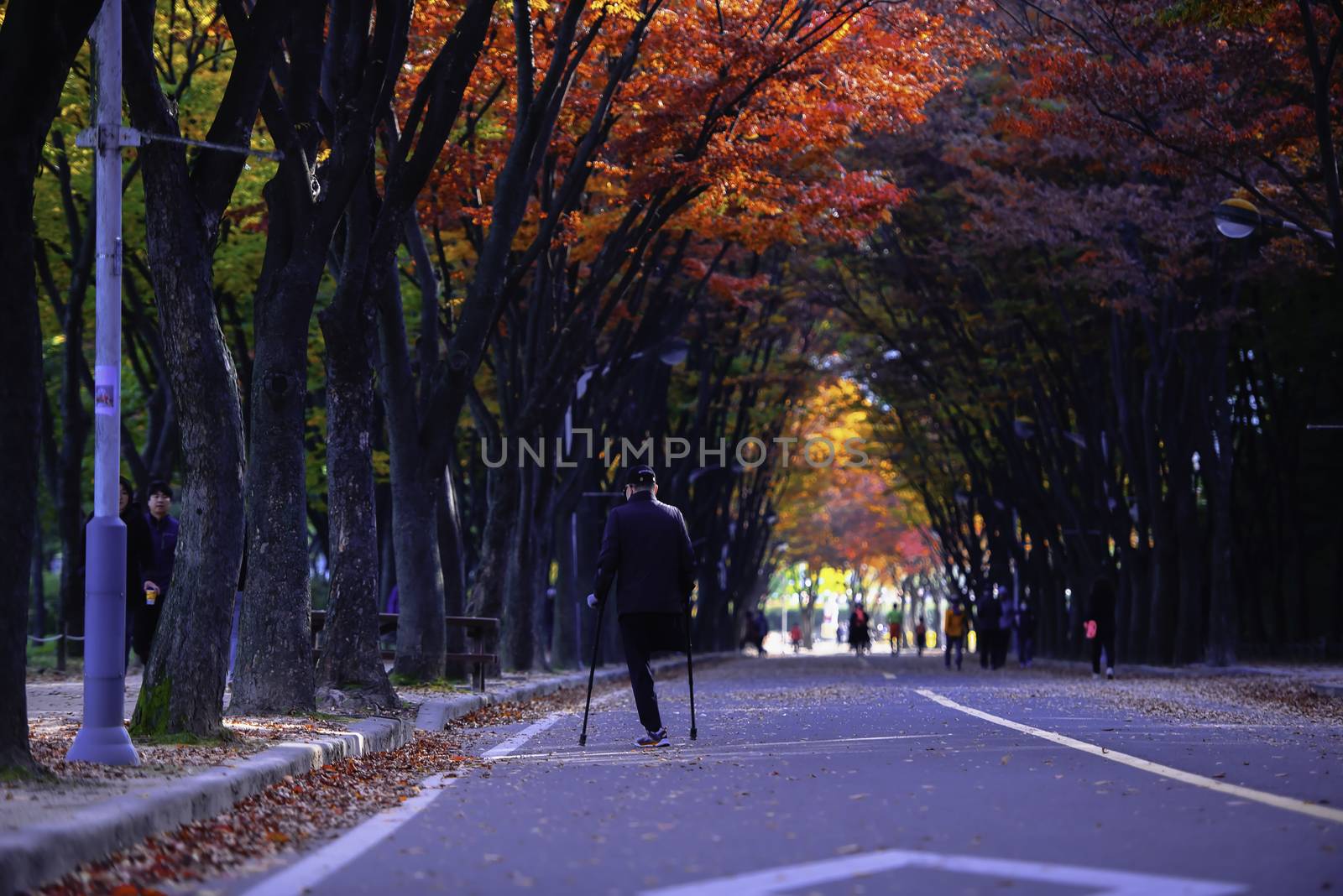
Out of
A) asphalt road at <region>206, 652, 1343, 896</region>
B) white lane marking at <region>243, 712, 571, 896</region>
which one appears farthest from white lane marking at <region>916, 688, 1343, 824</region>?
white lane marking at <region>243, 712, 571, 896</region>

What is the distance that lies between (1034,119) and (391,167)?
10.1 m

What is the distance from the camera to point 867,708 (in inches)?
660

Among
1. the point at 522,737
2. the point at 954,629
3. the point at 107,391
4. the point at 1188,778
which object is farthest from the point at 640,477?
the point at 954,629

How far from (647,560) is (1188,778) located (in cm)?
455

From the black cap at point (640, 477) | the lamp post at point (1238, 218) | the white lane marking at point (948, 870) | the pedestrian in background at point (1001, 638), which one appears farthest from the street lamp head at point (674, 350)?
the white lane marking at point (948, 870)

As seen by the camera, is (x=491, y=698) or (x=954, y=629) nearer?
(x=491, y=698)

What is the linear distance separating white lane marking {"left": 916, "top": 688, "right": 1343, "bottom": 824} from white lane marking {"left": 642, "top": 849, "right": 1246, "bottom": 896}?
1816mm

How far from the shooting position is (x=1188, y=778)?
9195 mm

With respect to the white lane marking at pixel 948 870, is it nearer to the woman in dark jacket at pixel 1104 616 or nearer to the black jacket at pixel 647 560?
the black jacket at pixel 647 560

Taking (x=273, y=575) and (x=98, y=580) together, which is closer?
(x=98, y=580)

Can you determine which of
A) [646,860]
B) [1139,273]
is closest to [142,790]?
[646,860]

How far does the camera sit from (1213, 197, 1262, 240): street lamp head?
18.5 metres

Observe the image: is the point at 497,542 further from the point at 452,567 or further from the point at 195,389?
the point at 195,389

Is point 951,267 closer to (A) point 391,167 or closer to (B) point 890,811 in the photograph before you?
(A) point 391,167
